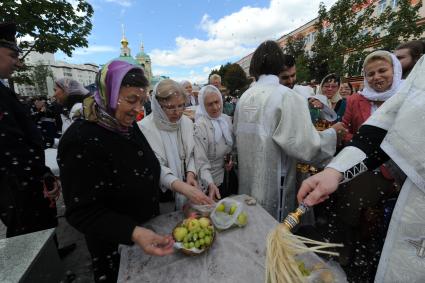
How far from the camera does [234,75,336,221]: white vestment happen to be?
6.72 ft

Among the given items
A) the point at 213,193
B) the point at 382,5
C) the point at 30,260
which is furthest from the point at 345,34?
the point at 382,5

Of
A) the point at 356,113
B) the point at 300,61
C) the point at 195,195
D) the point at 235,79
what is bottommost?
the point at 195,195

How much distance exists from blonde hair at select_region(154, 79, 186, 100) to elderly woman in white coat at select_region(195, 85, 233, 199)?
2.08 ft

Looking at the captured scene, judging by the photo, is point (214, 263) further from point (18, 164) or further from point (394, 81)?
point (394, 81)

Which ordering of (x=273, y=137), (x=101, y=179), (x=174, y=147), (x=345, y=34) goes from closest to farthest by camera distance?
(x=101, y=179), (x=273, y=137), (x=174, y=147), (x=345, y=34)

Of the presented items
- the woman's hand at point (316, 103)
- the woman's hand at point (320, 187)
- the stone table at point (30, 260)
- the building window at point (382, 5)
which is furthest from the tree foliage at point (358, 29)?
the building window at point (382, 5)

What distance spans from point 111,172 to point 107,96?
479 mm

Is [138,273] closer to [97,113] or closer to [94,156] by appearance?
[94,156]

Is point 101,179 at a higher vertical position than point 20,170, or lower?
higher

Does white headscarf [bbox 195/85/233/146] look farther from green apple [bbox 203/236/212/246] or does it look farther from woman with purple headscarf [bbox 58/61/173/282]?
green apple [bbox 203/236/212/246]

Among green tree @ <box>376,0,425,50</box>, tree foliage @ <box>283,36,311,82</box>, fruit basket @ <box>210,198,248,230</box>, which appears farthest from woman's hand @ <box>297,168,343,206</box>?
tree foliage @ <box>283,36,311,82</box>

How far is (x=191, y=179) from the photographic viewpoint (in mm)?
2299

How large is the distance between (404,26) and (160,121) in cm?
1534

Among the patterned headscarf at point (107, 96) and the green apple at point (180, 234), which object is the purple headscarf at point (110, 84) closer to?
the patterned headscarf at point (107, 96)
